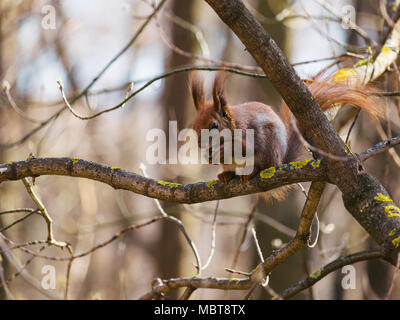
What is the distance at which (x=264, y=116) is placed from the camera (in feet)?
8.82

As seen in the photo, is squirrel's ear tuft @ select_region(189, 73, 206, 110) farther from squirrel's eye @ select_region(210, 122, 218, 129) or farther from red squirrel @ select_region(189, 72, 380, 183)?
squirrel's eye @ select_region(210, 122, 218, 129)

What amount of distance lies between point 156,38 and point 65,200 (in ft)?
13.9

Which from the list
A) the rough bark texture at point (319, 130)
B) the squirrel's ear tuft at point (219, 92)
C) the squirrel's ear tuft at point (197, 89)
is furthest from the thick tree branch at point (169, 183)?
the squirrel's ear tuft at point (197, 89)

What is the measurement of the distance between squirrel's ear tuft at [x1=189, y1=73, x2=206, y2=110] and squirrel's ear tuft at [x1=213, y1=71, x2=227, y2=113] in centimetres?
14

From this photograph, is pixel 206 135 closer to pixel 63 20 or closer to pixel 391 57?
pixel 391 57

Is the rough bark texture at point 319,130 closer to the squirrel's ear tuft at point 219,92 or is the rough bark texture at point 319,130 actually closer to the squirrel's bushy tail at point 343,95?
the squirrel's bushy tail at point 343,95

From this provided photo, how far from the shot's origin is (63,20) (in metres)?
6.94

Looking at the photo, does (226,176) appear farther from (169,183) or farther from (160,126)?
(160,126)

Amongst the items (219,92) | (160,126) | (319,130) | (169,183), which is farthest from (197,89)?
(160,126)

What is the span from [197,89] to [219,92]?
7.8 inches

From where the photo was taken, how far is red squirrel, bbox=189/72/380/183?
2.34 m

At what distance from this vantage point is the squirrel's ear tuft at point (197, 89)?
8.48 ft

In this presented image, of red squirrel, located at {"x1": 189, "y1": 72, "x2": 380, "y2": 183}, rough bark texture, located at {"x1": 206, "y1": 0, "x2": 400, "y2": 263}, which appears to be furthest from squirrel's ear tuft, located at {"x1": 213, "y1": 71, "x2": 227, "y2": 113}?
rough bark texture, located at {"x1": 206, "y1": 0, "x2": 400, "y2": 263}
